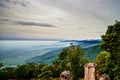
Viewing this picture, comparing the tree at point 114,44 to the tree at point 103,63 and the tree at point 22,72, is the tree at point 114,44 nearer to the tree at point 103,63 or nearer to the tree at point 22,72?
the tree at point 103,63

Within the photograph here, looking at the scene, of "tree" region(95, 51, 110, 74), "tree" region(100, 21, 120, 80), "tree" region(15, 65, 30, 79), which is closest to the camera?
"tree" region(100, 21, 120, 80)

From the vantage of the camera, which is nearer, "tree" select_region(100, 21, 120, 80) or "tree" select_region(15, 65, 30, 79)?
"tree" select_region(100, 21, 120, 80)

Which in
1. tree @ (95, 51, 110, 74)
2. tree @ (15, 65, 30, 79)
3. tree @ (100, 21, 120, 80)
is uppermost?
tree @ (100, 21, 120, 80)

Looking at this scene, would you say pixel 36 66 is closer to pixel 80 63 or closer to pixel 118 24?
pixel 80 63

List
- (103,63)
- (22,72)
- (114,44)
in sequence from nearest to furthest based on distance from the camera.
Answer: (114,44), (103,63), (22,72)

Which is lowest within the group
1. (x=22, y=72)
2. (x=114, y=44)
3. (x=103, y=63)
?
(x=22, y=72)

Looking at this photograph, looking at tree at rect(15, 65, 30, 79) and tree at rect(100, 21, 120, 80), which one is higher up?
tree at rect(100, 21, 120, 80)

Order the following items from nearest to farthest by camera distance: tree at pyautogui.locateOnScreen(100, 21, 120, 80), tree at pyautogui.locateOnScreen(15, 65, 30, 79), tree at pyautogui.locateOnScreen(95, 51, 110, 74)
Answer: tree at pyautogui.locateOnScreen(100, 21, 120, 80), tree at pyautogui.locateOnScreen(95, 51, 110, 74), tree at pyautogui.locateOnScreen(15, 65, 30, 79)

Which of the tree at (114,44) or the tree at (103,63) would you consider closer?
the tree at (114,44)

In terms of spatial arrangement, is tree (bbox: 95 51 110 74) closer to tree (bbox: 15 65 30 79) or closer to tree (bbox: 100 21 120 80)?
tree (bbox: 100 21 120 80)

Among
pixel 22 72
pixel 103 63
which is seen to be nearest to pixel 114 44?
pixel 103 63

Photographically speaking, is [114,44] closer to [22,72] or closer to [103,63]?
[103,63]

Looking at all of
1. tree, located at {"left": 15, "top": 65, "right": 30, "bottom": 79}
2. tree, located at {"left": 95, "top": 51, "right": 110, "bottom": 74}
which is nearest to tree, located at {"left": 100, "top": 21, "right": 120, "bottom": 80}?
tree, located at {"left": 95, "top": 51, "right": 110, "bottom": 74}

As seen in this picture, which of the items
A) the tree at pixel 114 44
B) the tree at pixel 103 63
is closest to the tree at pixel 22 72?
the tree at pixel 103 63
